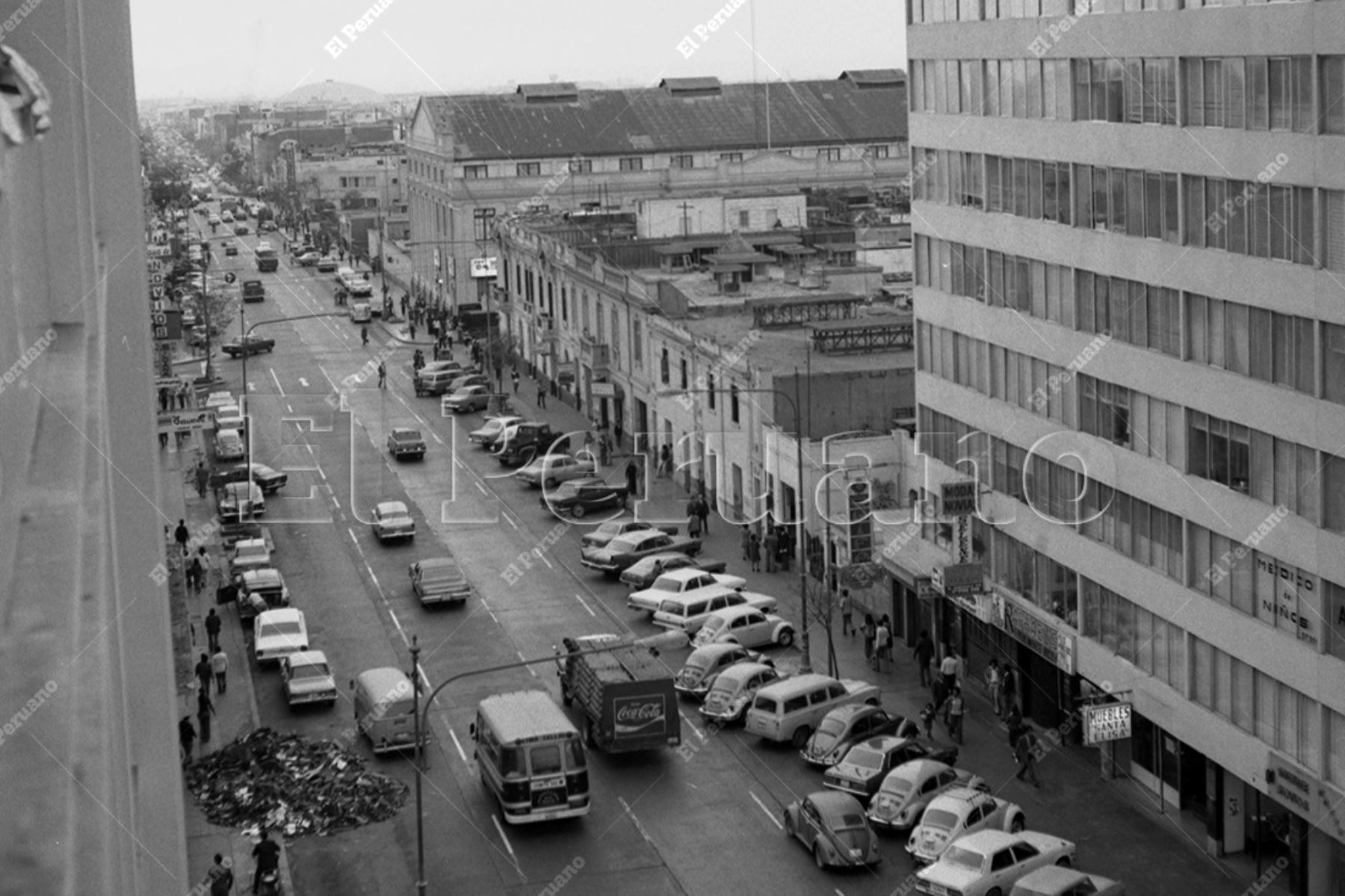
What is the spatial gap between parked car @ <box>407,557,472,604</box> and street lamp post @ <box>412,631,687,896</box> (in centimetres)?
547

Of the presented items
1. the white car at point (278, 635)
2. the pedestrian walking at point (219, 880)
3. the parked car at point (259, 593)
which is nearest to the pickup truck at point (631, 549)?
the parked car at point (259, 593)

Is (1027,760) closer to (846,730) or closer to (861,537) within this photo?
(846,730)

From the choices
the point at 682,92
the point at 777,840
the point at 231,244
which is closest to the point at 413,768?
the point at 777,840

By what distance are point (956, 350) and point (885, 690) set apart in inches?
285

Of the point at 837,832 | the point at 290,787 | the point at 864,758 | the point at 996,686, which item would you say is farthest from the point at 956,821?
the point at 290,787

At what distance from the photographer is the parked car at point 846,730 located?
3406 centimetres

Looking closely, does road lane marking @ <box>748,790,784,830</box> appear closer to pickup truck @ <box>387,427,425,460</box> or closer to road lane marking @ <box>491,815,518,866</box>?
road lane marking @ <box>491,815,518,866</box>

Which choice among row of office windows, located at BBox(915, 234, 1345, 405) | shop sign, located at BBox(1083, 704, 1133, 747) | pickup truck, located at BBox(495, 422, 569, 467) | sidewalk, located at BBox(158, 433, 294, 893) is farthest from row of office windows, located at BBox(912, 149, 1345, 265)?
pickup truck, located at BBox(495, 422, 569, 467)

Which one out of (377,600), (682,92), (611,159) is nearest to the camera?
(377,600)

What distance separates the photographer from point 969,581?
120 ft

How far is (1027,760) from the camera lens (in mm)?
33125

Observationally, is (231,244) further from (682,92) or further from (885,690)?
(885,690)

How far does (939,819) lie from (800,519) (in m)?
17.8

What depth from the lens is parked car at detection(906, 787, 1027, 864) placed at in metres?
29.2
